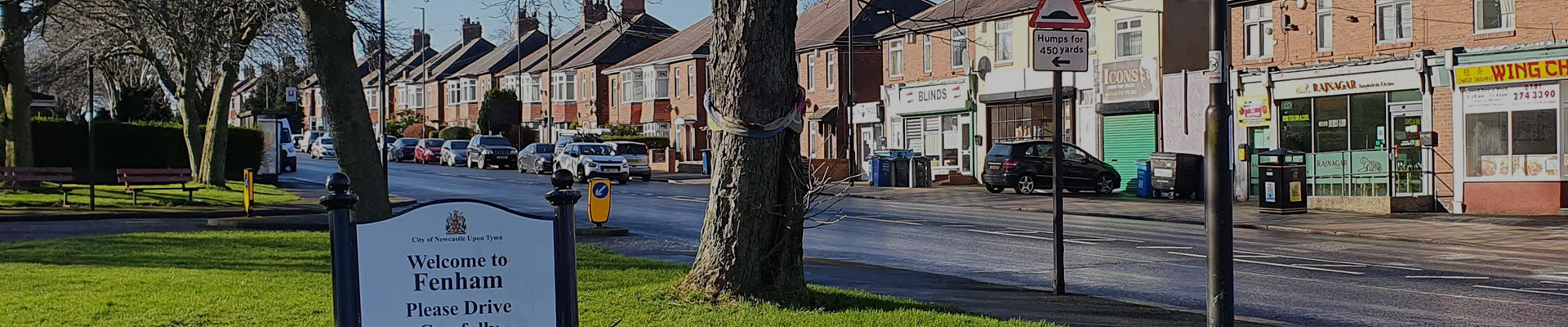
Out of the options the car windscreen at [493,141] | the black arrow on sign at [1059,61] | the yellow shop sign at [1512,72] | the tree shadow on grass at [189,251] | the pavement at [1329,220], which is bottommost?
the pavement at [1329,220]

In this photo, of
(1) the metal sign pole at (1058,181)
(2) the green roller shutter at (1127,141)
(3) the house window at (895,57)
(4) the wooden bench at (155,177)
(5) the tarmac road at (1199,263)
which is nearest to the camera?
(1) the metal sign pole at (1058,181)

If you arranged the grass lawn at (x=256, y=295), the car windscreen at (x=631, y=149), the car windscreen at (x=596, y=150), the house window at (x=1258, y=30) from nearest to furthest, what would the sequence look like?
the grass lawn at (x=256, y=295), the house window at (x=1258, y=30), the car windscreen at (x=596, y=150), the car windscreen at (x=631, y=149)

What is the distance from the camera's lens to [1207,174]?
26.2ft

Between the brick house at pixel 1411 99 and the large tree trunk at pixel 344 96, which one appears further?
the brick house at pixel 1411 99

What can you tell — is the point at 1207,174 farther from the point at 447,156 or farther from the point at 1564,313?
the point at 447,156

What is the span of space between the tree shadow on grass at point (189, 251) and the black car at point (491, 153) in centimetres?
3711

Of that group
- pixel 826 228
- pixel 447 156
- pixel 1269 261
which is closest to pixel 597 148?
pixel 447 156

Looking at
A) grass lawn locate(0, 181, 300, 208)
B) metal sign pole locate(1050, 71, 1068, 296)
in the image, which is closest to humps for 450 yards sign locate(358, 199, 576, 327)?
metal sign pole locate(1050, 71, 1068, 296)

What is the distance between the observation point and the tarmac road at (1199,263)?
1162 centimetres

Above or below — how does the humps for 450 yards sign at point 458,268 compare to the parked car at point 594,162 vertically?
below

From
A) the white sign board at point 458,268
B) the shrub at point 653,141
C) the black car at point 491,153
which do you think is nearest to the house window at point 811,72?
the shrub at point 653,141

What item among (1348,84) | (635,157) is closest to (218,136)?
(635,157)

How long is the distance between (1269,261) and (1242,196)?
53.6ft

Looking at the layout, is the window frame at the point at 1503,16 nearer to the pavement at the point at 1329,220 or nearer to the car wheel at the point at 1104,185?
the pavement at the point at 1329,220
